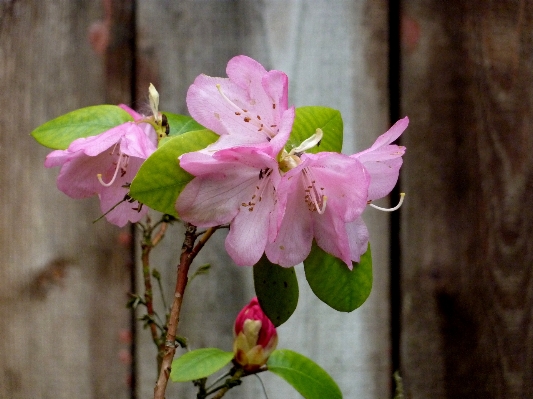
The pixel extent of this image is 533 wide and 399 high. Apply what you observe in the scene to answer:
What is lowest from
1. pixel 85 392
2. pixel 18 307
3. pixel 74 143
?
pixel 85 392

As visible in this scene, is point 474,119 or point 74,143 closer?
point 74,143

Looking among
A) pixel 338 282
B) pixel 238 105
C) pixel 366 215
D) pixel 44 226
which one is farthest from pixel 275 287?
pixel 44 226

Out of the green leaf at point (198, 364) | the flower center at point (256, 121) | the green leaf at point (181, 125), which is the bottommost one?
the green leaf at point (198, 364)

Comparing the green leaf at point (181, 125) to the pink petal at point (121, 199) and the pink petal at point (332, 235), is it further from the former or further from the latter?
the pink petal at point (332, 235)

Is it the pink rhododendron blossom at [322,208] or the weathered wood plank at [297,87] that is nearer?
the pink rhododendron blossom at [322,208]

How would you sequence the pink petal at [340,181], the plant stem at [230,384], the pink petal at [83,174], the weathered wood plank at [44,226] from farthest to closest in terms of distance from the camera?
the weathered wood plank at [44,226]
the plant stem at [230,384]
the pink petal at [83,174]
the pink petal at [340,181]

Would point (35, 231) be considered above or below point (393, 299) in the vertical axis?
above

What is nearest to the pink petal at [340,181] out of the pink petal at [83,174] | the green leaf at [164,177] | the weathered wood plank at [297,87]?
the green leaf at [164,177]

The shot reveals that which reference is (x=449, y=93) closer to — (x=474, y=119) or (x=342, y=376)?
(x=474, y=119)

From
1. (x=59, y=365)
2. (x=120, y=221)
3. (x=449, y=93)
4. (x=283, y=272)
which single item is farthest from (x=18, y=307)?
(x=449, y=93)
